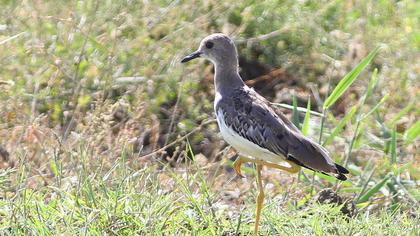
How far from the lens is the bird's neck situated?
654cm

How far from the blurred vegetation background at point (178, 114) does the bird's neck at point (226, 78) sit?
0.44 metres

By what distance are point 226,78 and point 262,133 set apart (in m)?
0.62

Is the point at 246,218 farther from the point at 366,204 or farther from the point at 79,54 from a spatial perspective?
the point at 79,54

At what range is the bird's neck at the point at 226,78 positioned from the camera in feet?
21.5

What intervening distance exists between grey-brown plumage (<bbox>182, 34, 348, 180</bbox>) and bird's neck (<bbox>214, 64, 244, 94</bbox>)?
14 mm

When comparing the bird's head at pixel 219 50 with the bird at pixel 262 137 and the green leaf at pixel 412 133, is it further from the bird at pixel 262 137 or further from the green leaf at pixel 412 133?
the green leaf at pixel 412 133

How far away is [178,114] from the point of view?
26.6ft

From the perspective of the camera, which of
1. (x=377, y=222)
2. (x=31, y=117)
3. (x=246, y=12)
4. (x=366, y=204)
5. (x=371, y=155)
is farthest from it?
(x=246, y=12)

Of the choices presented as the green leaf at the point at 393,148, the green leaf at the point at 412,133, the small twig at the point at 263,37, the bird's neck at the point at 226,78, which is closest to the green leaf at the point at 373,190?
the green leaf at the point at 393,148

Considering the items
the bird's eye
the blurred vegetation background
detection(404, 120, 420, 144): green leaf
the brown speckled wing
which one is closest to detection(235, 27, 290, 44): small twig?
the blurred vegetation background

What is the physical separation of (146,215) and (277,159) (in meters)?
1.10

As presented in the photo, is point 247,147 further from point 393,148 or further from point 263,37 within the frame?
point 263,37

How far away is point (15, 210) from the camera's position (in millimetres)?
5207

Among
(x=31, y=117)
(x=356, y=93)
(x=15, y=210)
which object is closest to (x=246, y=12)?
(x=356, y=93)
